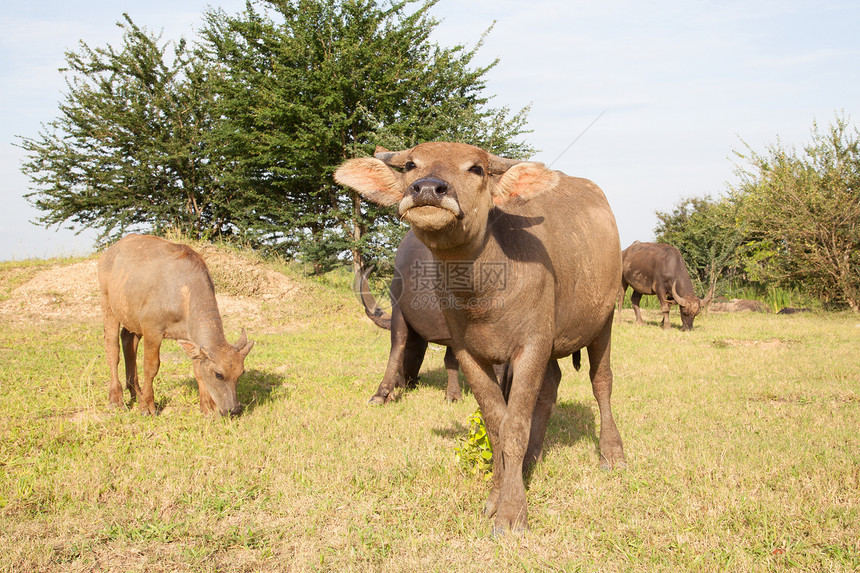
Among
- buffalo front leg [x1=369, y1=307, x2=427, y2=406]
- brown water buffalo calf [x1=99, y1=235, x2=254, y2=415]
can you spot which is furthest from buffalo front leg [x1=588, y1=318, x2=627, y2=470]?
brown water buffalo calf [x1=99, y1=235, x2=254, y2=415]

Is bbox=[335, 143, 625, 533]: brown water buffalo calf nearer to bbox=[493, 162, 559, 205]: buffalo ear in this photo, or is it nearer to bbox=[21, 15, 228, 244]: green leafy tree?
bbox=[493, 162, 559, 205]: buffalo ear

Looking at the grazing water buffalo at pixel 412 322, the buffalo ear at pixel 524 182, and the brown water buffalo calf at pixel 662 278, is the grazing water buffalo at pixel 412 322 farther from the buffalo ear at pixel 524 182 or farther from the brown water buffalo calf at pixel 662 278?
the brown water buffalo calf at pixel 662 278

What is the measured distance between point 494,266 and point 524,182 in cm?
54

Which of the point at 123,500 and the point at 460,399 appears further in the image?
the point at 460,399

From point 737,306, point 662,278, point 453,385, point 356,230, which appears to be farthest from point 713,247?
point 453,385

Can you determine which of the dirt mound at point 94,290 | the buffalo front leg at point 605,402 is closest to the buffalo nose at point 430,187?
the buffalo front leg at point 605,402

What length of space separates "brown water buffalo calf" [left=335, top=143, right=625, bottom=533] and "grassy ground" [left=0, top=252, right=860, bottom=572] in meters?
0.58

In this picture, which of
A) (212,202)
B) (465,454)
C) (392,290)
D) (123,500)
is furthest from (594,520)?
(212,202)

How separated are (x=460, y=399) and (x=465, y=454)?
2735mm

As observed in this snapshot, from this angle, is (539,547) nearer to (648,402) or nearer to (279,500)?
(279,500)

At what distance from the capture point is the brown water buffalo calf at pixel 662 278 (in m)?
14.8

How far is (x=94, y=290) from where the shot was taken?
14.1 m

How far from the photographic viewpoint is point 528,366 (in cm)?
354

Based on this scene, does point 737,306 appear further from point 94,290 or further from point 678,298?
point 94,290
